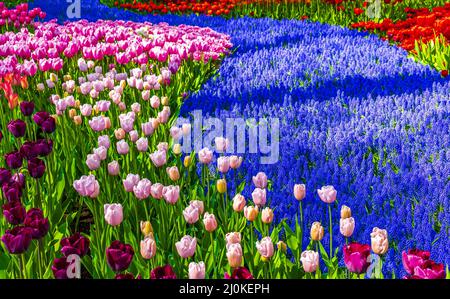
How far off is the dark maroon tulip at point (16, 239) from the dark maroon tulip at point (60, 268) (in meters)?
0.19

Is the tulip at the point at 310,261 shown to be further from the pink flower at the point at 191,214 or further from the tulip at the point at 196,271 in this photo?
the pink flower at the point at 191,214

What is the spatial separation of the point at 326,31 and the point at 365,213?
6857mm

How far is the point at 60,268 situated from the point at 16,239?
0.22 metres

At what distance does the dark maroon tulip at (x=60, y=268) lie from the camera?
1.93 m

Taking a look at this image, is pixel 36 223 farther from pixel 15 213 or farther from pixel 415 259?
pixel 415 259

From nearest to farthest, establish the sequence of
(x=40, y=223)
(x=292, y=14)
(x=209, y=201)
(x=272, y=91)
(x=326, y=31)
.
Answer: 1. (x=40, y=223)
2. (x=209, y=201)
3. (x=272, y=91)
4. (x=326, y=31)
5. (x=292, y=14)

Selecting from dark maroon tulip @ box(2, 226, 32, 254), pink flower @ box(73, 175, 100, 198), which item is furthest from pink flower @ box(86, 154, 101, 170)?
dark maroon tulip @ box(2, 226, 32, 254)

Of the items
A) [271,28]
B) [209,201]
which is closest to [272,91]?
[209,201]

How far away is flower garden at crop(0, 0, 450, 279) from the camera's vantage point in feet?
7.89

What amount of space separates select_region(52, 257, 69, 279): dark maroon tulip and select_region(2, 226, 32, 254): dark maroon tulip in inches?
7.3

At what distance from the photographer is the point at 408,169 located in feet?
11.8

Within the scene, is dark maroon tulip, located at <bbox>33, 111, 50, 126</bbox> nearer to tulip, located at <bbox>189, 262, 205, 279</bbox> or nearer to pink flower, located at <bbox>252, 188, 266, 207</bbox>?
pink flower, located at <bbox>252, 188, 266, 207</bbox>

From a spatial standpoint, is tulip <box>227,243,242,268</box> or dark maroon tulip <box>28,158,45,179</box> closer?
tulip <box>227,243,242,268</box>
